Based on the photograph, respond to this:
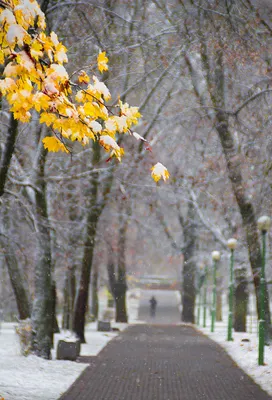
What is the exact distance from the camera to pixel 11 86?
19.8 feet

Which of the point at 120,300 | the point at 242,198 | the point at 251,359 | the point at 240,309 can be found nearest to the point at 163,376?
the point at 251,359

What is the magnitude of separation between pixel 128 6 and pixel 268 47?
2707mm

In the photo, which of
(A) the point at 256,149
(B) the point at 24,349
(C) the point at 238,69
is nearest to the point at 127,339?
(B) the point at 24,349

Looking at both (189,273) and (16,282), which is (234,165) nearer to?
(16,282)

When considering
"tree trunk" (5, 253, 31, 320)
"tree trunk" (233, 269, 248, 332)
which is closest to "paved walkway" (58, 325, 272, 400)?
"tree trunk" (5, 253, 31, 320)

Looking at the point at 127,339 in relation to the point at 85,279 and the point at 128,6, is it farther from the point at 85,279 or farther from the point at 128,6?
the point at 128,6

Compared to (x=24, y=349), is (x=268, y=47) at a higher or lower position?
higher

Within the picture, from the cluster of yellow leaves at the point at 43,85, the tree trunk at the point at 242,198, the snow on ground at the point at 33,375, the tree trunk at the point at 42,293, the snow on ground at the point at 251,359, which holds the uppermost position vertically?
the tree trunk at the point at 242,198

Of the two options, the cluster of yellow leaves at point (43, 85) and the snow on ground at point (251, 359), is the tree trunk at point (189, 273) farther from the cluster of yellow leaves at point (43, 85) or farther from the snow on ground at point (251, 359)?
the cluster of yellow leaves at point (43, 85)

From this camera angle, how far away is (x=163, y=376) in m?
14.2

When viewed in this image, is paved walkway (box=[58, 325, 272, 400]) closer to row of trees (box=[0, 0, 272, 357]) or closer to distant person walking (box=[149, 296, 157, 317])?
row of trees (box=[0, 0, 272, 357])

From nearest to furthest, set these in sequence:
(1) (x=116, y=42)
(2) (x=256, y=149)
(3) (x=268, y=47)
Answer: (3) (x=268, y=47), (1) (x=116, y=42), (2) (x=256, y=149)

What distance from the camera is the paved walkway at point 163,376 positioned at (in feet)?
38.2

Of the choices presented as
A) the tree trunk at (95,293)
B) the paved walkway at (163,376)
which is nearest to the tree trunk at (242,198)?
the paved walkway at (163,376)
